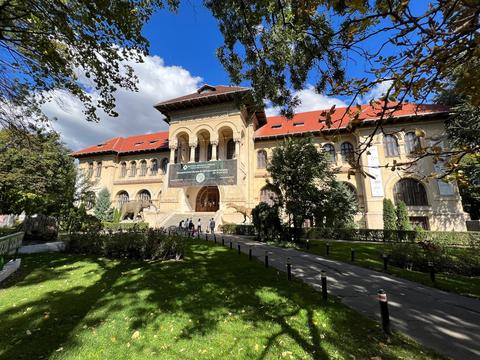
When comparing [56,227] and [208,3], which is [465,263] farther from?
[56,227]

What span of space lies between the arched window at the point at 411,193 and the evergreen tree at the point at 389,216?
241 cm

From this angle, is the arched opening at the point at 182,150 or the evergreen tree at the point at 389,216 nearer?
the evergreen tree at the point at 389,216

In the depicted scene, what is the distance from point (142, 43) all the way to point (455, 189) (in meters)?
27.2

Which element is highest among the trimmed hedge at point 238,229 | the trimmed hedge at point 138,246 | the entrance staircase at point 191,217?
the entrance staircase at point 191,217

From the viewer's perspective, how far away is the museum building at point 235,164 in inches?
879

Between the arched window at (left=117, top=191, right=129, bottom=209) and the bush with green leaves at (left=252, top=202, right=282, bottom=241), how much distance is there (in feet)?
85.6

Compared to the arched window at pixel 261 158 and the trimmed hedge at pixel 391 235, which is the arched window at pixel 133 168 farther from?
the trimmed hedge at pixel 391 235

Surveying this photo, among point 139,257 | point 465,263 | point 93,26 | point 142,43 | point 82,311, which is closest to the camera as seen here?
point 82,311

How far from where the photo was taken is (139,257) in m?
9.58

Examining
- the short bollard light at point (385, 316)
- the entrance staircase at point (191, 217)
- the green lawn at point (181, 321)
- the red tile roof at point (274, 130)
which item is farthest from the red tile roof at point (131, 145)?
the short bollard light at point (385, 316)

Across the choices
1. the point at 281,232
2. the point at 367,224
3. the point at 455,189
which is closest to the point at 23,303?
the point at 281,232

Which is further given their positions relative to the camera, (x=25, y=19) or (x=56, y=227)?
(x=56, y=227)

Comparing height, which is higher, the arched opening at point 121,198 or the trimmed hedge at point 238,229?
the arched opening at point 121,198

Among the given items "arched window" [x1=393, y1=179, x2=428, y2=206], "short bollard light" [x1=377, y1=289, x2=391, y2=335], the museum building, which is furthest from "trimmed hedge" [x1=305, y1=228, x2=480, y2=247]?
"short bollard light" [x1=377, y1=289, x2=391, y2=335]
